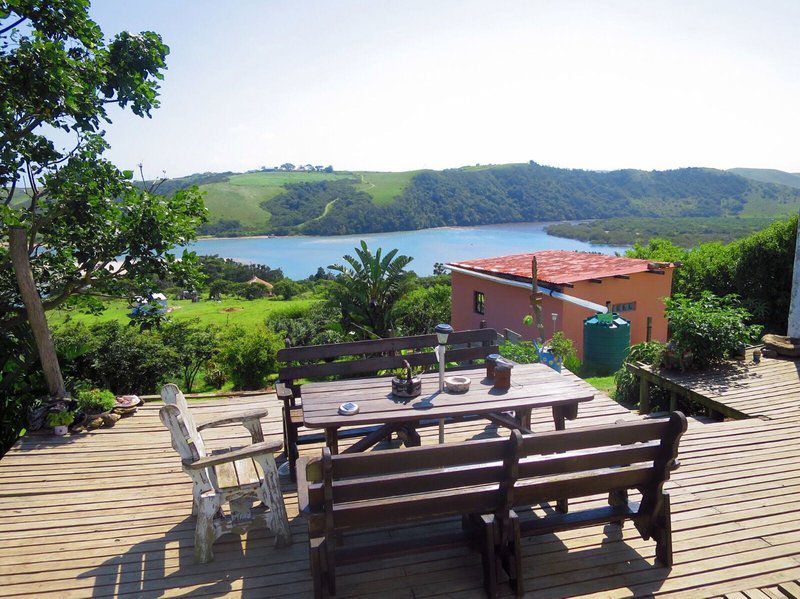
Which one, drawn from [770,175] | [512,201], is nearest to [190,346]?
[512,201]

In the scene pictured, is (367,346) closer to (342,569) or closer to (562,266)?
(342,569)

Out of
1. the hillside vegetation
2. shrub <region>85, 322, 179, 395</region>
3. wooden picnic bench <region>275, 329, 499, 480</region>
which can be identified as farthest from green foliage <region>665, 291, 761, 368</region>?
the hillside vegetation

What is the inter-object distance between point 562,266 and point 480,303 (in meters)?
3.18

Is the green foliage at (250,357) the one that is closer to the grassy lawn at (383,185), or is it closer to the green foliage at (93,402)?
the green foliage at (93,402)

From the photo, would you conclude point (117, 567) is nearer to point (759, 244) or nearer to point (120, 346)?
point (120, 346)

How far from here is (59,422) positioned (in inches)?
231

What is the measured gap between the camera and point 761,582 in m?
3.31

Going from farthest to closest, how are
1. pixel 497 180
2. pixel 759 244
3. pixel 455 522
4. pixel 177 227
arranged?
pixel 497 180 < pixel 759 244 < pixel 177 227 < pixel 455 522

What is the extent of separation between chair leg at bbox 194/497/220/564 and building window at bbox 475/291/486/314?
1568cm

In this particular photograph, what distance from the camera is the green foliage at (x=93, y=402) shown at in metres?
6.18

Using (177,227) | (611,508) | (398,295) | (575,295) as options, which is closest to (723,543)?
(611,508)

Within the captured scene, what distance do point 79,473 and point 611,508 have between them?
468cm

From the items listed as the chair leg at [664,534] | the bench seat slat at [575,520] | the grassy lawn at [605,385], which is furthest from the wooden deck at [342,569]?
the grassy lawn at [605,385]

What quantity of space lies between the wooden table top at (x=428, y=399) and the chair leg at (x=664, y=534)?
102cm
